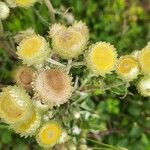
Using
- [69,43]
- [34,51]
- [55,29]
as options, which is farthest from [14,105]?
[55,29]

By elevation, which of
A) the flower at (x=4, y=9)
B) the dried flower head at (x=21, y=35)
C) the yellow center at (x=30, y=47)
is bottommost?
the yellow center at (x=30, y=47)

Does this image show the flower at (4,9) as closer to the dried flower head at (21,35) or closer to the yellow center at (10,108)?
the dried flower head at (21,35)

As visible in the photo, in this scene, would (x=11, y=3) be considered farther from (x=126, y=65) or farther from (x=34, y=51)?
(x=126, y=65)

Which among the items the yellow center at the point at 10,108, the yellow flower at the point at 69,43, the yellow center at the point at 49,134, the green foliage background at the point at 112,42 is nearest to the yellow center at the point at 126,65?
the yellow flower at the point at 69,43

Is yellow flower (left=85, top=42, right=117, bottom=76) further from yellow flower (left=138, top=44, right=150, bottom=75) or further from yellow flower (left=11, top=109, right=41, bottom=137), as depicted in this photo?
yellow flower (left=11, top=109, right=41, bottom=137)

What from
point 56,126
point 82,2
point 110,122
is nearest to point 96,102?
point 110,122

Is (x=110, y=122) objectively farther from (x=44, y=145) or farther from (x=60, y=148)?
(x=44, y=145)
